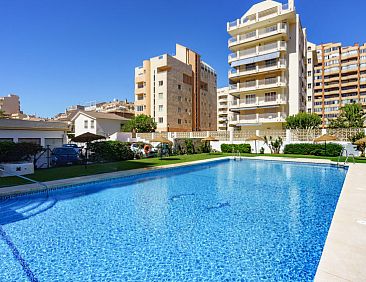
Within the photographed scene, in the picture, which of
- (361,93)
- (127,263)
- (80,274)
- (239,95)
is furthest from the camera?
(361,93)

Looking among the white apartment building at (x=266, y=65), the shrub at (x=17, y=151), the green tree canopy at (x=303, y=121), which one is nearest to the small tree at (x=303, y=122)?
the green tree canopy at (x=303, y=121)

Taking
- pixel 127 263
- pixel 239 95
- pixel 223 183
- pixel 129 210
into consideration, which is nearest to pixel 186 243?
pixel 127 263

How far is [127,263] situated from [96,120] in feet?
134

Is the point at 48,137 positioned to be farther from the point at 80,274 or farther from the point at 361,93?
the point at 361,93

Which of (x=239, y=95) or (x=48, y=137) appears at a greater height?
(x=239, y=95)

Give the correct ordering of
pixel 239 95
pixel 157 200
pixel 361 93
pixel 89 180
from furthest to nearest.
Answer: pixel 361 93 → pixel 239 95 → pixel 89 180 → pixel 157 200

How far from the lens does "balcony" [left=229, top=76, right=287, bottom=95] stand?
36075 mm

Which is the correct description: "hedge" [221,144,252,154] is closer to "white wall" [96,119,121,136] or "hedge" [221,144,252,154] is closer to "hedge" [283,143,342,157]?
"hedge" [283,143,342,157]

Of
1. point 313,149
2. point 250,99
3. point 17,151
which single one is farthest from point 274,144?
point 17,151

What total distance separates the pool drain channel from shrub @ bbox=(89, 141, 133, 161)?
40.4 feet

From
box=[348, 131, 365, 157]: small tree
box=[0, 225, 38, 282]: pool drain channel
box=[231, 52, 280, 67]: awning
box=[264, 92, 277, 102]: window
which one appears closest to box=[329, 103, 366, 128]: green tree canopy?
box=[264, 92, 277, 102]: window

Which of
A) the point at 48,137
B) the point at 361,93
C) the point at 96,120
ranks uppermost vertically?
the point at 361,93

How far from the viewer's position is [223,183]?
1356 centimetres

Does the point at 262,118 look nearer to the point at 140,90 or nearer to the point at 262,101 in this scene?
the point at 262,101
